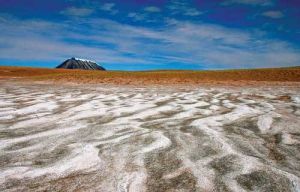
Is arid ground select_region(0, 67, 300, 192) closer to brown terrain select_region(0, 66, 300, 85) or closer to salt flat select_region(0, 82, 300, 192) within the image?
salt flat select_region(0, 82, 300, 192)

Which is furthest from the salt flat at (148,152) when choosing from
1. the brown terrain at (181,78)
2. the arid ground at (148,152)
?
the brown terrain at (181,78)

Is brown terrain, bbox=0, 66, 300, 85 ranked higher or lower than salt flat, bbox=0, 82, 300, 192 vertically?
Answer: lower

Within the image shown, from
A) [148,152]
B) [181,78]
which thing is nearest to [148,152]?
[148,152]

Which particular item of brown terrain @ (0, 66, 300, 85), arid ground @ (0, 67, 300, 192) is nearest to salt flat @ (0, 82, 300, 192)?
arid ground @ (0, 67, 300, 192)

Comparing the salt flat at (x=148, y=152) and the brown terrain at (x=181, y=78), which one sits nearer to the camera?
the salt flat at (x=148, y=152)

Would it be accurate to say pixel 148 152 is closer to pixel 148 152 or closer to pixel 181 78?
pixel 148 152

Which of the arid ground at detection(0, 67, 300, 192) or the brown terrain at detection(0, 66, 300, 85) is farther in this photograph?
the brown terrain at detection(0, 66, 300, 85)

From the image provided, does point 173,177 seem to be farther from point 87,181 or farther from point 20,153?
point 20,153

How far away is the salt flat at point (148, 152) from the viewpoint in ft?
8.16

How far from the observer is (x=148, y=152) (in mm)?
3281

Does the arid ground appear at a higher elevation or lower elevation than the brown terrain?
higher

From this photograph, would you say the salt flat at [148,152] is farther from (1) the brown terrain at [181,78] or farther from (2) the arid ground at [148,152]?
(1) the brown terrain at [181,78]

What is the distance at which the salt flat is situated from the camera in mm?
2486

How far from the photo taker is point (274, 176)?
2639 mm
